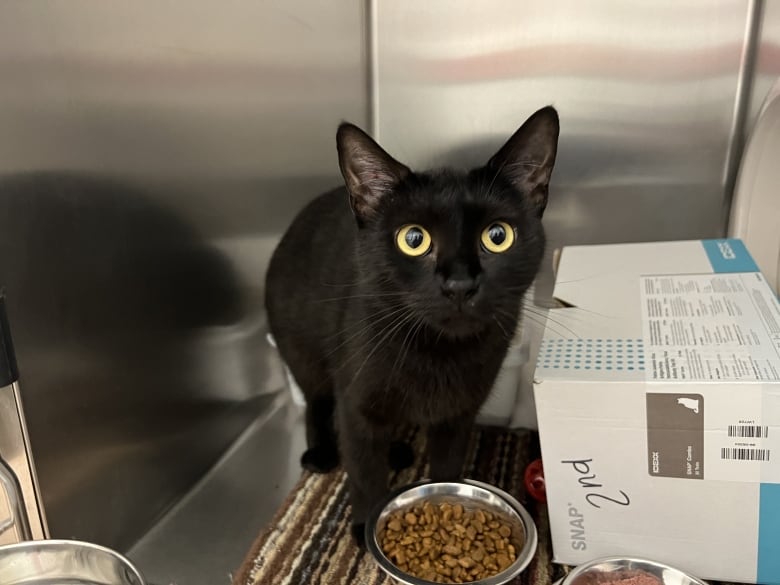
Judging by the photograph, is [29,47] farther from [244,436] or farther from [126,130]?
[244,436]

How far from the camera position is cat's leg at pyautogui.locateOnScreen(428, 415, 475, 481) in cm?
103

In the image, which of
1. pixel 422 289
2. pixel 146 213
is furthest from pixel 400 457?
pixel 146 213

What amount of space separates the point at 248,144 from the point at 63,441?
1.89ft

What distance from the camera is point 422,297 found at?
0.79 metres

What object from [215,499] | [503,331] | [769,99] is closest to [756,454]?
[503,331]

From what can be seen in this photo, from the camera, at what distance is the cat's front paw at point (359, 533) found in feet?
3.26

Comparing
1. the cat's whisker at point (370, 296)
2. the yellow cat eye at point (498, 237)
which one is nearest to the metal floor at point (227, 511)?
the cat's whisker at point (370, 296)

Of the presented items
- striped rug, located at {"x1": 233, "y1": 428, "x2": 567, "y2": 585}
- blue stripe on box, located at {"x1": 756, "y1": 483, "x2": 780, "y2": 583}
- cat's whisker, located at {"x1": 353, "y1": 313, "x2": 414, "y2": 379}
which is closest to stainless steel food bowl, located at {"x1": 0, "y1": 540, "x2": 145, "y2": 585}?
striped rug, located at {"x1": 233, "y1": 428, "x2": 567, "y2": 585}

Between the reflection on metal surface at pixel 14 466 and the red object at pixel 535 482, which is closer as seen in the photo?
the reflection on metal surface at pixel 14 466

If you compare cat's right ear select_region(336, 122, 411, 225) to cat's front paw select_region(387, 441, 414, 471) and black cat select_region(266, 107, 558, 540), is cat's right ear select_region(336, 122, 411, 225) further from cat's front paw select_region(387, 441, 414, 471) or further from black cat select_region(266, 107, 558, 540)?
cat's front paw select_region(387, 441, 414, 471)

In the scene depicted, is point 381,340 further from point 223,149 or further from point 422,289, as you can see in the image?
point 223,149

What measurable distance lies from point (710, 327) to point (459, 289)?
375 mm

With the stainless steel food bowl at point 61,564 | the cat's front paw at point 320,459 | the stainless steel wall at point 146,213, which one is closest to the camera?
the stainless steel food bowl at point 61,564

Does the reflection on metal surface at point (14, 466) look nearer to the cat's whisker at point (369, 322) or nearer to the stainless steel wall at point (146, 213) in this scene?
the stainless steel wall at point (146, 213)
